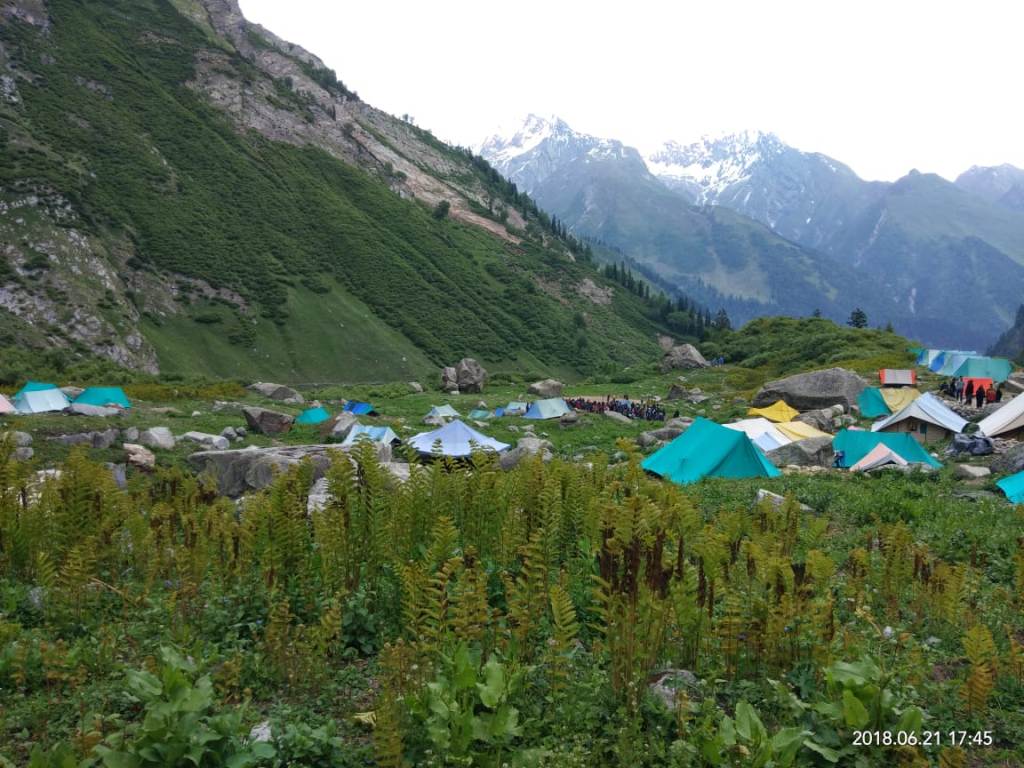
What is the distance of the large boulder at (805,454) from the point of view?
23812 mm

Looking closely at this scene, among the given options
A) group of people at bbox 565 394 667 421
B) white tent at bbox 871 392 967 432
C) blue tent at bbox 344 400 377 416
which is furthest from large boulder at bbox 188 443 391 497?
group of people at bbox 565 394 667 421

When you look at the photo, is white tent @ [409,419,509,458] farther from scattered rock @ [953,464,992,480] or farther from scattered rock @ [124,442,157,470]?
scattered rock @ [953,464,992,480]

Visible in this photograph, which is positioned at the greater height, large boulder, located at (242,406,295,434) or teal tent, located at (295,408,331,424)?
large boulder, located at (242,406,295,434)

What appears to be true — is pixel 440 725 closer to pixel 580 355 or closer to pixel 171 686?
pixel 171 686

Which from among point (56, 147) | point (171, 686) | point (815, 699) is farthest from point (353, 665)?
point (56, 147)

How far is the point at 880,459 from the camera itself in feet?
72.0

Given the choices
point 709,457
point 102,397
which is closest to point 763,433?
point 709,457

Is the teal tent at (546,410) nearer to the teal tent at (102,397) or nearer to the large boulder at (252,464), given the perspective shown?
the large boulder at (252,464)

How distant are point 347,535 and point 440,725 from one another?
284 cm

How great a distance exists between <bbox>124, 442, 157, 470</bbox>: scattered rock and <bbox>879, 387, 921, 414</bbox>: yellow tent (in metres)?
35.5

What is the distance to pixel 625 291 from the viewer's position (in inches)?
6457

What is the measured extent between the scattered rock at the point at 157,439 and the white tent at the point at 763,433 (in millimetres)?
22022

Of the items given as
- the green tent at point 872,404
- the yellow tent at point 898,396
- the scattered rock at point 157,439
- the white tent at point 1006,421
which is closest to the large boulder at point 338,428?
the scattered rock at point 157,439

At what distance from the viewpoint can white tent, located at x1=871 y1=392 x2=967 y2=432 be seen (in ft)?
91.7
